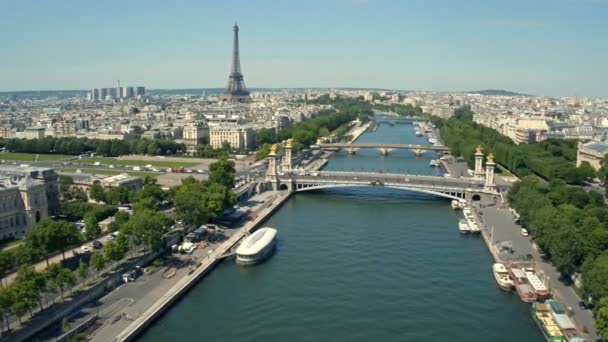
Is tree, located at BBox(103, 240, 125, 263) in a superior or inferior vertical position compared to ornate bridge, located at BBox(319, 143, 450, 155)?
superior

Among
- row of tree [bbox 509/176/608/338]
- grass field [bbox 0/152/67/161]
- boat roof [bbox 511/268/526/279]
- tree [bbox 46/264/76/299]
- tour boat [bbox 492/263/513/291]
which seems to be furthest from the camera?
grass field [bbox 0/152/67/161]

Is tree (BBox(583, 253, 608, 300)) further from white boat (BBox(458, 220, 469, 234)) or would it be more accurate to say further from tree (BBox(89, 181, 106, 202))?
tree (BBox(89, 181, 106, 202))

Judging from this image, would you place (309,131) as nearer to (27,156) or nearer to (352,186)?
(352,186)

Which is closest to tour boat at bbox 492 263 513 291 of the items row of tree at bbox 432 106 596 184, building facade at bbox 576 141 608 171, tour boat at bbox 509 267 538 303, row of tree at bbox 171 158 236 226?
tour boat at bbox 509 267 538 303

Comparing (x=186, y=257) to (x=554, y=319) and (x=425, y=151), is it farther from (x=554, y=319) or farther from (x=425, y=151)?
(x=425, y=151)

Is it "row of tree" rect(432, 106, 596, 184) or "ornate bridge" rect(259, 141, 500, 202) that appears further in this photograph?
"row of tree" rect(432, 106, 596, 184)

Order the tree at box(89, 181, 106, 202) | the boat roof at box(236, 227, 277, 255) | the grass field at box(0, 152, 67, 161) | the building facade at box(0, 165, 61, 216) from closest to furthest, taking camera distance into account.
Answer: the boat roof at box(236, 227, 277, 255), the building facade at box(0, 165, 61, 216), the tree at box(89, 181, 106, 202), the grass field at box(0, 152, 67, 161)
